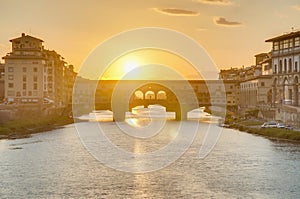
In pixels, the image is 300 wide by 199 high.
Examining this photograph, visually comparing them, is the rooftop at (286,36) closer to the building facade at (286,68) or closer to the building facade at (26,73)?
the building facade at (286,68)

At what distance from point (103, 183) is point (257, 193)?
7708 mm

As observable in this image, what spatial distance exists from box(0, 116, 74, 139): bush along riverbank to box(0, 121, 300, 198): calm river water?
1051 cm

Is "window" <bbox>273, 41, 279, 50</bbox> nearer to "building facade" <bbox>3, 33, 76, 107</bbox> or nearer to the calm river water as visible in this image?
the calm river water

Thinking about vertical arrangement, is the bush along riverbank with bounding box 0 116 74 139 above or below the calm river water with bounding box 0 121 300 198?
above

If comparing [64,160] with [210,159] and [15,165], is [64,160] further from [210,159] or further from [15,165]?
[210,159]

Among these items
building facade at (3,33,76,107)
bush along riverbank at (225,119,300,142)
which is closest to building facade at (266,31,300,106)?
bush along riverbank at (225,119,300,142)

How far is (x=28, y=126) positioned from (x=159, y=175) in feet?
111

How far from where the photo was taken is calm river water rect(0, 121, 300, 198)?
1054 inches

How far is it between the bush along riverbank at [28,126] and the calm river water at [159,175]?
1051 cm

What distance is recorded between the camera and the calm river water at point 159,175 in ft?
87.9

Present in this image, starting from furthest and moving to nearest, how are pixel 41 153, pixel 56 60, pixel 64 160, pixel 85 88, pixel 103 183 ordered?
pixel 85 88
pixel 56 60
pixel 41 153
pixel 64 160
pixel 103 183

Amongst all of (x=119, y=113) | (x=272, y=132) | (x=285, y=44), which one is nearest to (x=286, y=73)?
(x=285, y=44)

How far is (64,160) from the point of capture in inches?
1453

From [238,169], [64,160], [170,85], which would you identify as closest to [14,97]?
[170,85]
